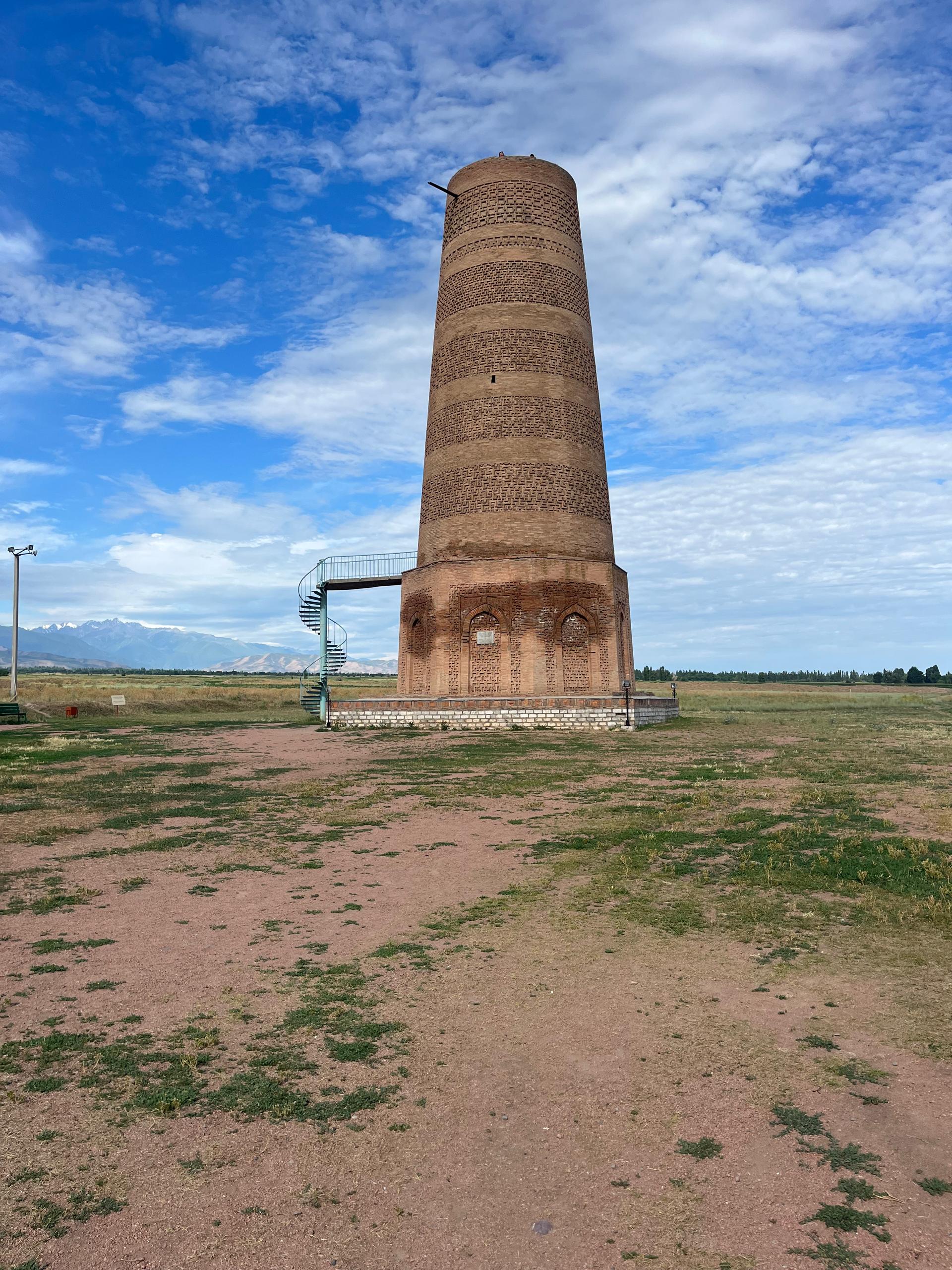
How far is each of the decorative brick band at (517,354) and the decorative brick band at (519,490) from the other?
313cm

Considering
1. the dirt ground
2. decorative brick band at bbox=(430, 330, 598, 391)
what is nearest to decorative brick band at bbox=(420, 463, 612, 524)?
decorative brick band at bbox=(430, 330, 598, 391)

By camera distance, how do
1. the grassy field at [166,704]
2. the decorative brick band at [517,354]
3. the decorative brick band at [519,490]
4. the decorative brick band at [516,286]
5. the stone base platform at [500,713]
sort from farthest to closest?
the grassy field at [166,704] < the decorative brick band at [516,286] < the decorative brick band at [517,354] < the decorative brick band at [519,490] < the stone base platform at [500,713]

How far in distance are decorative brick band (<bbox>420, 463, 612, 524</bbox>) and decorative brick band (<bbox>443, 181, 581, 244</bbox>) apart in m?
8.29

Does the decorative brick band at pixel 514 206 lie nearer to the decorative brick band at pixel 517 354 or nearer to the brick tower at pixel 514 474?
the brick tower at pixel 514 474

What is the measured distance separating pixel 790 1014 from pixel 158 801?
31.5 ft

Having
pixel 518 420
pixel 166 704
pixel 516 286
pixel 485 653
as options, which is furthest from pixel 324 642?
pixel 166 704

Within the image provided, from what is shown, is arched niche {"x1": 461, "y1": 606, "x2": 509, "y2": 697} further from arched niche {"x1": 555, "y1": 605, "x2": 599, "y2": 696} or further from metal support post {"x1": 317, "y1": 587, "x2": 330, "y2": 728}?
metal support post {"x1": 317, "y1": 587, "x2": 330, "y2": 728}

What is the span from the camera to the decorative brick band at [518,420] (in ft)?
84.8

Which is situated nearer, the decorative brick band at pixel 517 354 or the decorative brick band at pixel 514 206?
the decorative brick band at pixel 517 354

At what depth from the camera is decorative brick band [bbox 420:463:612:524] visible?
2562 cm

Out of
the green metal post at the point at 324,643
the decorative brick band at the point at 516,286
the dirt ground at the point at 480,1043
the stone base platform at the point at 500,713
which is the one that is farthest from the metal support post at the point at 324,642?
the dirt ground at the point at 480,1043

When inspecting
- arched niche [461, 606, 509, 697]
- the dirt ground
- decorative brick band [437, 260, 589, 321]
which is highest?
decorative brick band [437, 260, 589, 321]

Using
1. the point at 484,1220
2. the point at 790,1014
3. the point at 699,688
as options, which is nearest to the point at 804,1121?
the point at 790,1014

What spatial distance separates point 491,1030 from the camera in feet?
15.3
